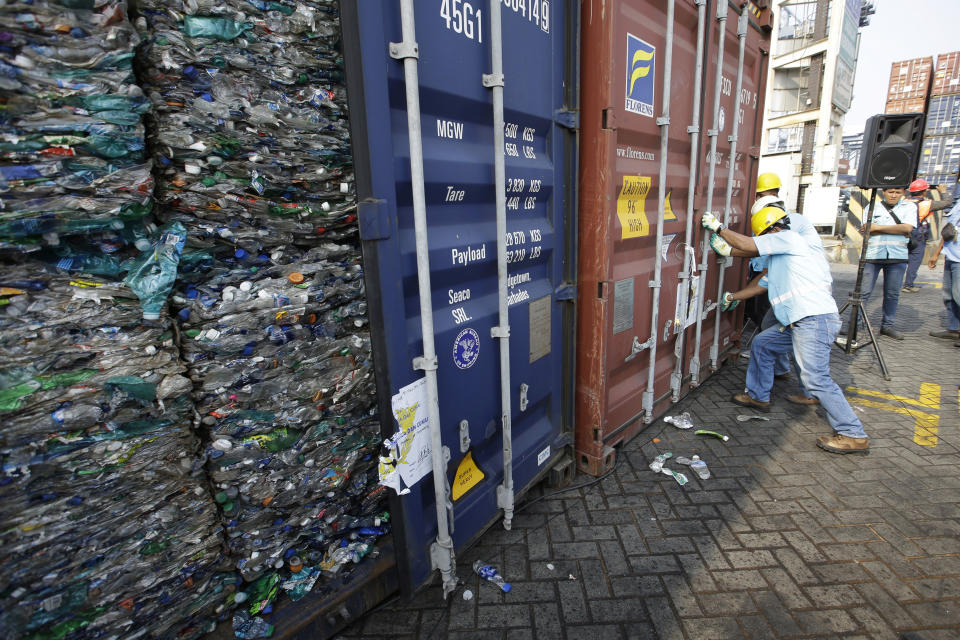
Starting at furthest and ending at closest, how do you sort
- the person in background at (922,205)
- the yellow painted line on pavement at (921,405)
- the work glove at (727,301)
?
the person in background at (922,205) → the work glove at (727,301) → the yellow painted line on pavement at (921,405)

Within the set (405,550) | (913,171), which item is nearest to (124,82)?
(405,550)

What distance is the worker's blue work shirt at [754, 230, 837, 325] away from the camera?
11.9ft

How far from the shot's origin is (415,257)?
1956 millimetres

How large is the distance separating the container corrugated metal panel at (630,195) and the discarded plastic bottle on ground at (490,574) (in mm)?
1138

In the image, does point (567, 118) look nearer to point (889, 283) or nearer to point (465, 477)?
point (465, 477)

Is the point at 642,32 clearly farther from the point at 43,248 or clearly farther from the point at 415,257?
the point at 43,248

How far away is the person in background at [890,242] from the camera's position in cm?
596

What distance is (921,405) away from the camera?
4.35 metres

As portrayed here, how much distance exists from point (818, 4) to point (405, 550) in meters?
34.3

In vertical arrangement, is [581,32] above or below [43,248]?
above

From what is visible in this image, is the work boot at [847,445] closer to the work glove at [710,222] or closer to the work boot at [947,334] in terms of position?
the work glove at [710,222]

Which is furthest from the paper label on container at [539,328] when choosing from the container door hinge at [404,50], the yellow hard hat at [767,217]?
the yellow hard hat at [767,217]

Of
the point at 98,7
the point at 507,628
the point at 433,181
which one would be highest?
the point at 98,7

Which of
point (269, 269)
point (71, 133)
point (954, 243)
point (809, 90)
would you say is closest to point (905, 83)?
point (809, 90)
